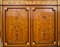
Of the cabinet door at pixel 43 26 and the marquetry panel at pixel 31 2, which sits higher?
the marquetry panel at pixel 31 2

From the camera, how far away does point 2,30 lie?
117cm

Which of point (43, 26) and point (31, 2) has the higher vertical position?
point (31, 2)

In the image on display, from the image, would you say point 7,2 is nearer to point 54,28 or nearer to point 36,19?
point 36,19

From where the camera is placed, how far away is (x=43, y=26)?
117 centimetres

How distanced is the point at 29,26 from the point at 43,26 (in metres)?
0.12

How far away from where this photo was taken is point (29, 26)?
3.84 ft

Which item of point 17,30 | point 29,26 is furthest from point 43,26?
point 17,30

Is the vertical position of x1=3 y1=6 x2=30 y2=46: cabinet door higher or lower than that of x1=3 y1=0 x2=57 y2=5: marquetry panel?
lower

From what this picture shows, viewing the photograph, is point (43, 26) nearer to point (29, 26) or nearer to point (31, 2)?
point (29, 26)

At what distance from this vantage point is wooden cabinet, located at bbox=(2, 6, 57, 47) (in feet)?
3.84

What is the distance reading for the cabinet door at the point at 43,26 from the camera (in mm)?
1171

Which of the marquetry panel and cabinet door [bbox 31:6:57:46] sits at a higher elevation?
the marquetry panel

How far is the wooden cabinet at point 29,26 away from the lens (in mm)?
1170

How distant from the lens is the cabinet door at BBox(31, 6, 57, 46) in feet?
3.84
